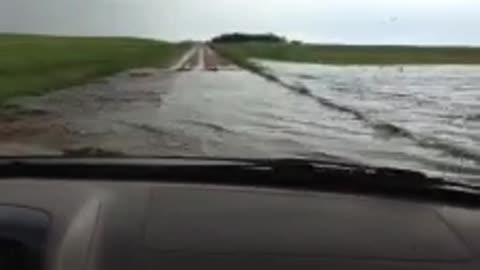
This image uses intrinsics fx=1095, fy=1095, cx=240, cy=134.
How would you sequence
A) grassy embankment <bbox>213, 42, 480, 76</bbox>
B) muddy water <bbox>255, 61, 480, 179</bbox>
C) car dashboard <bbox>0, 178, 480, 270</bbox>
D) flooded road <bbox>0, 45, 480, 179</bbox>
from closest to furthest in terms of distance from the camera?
car dashboard <bbox>0, 178, 480, 270</bbox>, muddy water <bbox>255, 61, 480, 179</bbox>, flooded road <bbox>0, 45, 480, 179</bbox>, grassy embankment <bbox>213, 42, 480, 76</bbox>

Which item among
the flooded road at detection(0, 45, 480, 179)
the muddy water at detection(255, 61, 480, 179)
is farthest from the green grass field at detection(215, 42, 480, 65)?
the flooded road at detection(0, 45, 480, 179)

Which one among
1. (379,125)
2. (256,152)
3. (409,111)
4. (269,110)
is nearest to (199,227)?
(256,152)

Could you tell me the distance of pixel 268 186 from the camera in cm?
348

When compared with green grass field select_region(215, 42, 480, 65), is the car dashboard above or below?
above

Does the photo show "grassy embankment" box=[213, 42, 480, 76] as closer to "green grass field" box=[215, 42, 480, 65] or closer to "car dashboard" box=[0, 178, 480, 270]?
"green grass field" box=[215, 42, 480, 65]

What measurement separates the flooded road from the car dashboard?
770 centimetres

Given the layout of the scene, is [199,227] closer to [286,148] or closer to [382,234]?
[382,234]

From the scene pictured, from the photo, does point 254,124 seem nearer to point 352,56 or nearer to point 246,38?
point 352,56

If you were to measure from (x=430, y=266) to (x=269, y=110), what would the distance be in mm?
20784

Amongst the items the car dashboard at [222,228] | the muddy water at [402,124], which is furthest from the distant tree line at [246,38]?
the car dashboard at [222,228]

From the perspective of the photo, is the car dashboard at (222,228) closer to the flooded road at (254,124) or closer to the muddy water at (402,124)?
the flooded road at (254,124)

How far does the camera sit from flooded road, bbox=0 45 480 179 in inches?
585

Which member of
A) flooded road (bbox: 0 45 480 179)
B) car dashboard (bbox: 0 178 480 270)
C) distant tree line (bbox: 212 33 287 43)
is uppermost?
car dashboard (bbox: 0 178 480 270)

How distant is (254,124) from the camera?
19.5 m
